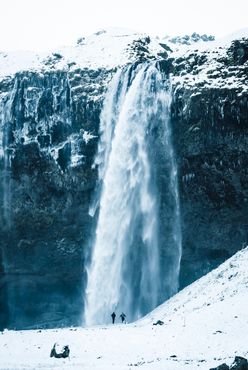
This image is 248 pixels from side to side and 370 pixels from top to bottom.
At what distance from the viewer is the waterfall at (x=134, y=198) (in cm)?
5272

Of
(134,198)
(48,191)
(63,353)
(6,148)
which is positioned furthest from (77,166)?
(63,353)

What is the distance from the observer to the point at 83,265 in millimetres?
56531

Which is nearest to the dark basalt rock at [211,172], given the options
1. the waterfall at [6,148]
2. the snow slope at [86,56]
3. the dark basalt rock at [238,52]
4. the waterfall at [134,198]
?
the waterfall at [134,198]

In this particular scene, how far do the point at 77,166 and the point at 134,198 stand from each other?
6.34 metres

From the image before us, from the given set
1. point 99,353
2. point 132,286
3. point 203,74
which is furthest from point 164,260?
point 99,353

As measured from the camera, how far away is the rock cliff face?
2023 inches

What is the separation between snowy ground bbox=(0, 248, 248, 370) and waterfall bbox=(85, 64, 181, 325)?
19304 millimetres

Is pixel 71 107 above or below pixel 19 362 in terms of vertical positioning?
above

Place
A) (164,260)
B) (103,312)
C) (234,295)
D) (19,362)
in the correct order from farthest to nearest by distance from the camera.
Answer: (164,260) < (103,312) < (234,295) < (19,362)

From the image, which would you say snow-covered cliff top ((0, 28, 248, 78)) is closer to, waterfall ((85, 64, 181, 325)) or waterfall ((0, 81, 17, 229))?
waterfall ((85, 64, 181, 325))

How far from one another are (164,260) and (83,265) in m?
8.02

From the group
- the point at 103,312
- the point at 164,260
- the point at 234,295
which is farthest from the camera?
the point at 164,260

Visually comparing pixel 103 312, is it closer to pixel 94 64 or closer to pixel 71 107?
pixel 71 107

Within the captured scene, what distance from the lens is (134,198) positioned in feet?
176
